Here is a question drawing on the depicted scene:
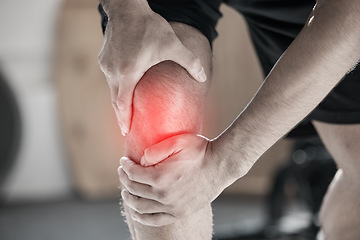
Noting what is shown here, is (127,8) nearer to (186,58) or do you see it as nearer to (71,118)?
(186,58)

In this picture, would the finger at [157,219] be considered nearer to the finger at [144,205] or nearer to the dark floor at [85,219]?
the finger at [144,205]

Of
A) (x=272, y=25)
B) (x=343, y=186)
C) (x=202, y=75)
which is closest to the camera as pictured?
(x=202, y=75)

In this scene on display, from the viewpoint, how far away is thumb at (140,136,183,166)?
34.1 inches

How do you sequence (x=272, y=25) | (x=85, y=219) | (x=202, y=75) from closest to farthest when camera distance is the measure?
1. (x=202, y=75)
2. (x=272, y=25)
3. (x=85, y=219)

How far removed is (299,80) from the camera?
83cm

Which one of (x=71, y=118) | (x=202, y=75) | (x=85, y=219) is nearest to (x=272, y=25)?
(x=202, y=75)

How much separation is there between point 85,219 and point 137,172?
164 cm

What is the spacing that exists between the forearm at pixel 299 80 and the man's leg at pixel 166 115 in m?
0.08

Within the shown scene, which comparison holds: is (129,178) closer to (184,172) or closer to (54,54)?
(184,172)

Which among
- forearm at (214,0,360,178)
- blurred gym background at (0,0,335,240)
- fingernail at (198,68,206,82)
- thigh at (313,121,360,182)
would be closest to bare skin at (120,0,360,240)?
forearm at (214,0,360,178)

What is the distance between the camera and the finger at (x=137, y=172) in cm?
86

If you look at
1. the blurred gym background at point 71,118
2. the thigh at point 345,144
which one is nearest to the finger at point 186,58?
the thigh at point 345,144

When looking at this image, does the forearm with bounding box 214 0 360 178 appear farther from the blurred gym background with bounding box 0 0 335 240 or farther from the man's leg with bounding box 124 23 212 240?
the blurred gym background with bounding box 0 0 335 240

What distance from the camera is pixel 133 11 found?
0.94 metres
